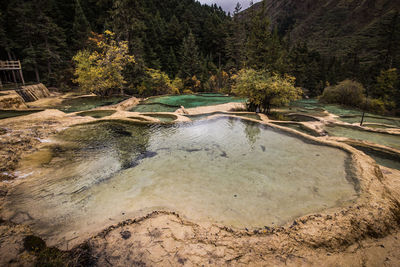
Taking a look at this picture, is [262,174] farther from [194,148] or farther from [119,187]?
[119,187]

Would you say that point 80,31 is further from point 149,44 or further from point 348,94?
point 348,94

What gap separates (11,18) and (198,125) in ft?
93.2

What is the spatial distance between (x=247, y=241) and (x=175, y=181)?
2.09 metres

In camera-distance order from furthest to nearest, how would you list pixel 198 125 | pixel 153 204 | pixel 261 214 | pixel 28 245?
pixel 198 125
pixel 153 204
pixel 261 214
pixel 28 245

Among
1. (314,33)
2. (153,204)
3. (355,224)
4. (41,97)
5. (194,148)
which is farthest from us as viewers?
(314,33)

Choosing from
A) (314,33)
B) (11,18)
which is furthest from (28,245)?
(314,33)

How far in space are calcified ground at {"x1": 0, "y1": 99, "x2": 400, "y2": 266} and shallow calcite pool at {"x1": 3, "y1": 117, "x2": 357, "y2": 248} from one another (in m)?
0.22

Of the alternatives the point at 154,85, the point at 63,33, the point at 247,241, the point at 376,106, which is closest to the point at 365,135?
the point at 247,241

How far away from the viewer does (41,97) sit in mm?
14930

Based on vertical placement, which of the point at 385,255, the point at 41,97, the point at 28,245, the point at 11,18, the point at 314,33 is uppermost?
the point at 314,33

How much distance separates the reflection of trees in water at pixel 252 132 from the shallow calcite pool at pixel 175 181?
0.07 m

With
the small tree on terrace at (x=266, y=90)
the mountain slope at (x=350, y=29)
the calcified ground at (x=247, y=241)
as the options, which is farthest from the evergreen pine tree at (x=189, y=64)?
the calcified ground at (x=247, y=241)

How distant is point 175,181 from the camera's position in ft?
13.9

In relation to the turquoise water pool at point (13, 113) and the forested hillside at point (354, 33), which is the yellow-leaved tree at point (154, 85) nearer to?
the turquoise water pool at point (13, 113)
